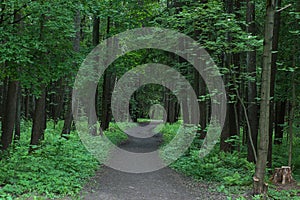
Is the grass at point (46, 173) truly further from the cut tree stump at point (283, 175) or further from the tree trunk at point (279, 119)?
the tree trunk at point (279, 119)

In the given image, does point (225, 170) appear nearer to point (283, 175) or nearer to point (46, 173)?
point (283, 175)

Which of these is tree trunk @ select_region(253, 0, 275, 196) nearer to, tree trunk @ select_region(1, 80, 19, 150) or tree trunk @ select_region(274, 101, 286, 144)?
tree trunk @ select_region(1, 80, 19, 150)

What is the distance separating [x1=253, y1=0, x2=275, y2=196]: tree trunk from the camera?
6.36 metres

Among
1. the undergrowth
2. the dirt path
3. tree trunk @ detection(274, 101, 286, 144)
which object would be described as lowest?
the dirt path

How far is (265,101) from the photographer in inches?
256

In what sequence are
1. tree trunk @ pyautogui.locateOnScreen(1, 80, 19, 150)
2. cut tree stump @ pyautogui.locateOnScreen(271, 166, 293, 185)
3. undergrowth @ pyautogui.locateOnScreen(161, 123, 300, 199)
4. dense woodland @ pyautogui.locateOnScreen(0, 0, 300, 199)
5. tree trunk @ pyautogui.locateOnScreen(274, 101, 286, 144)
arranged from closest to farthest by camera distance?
dense woodland @ pyautogui.locateOnScreen(0, 0, 300, 199) < undergrowth @ pyautogui.locateOnScreen(161, 123, 300, 199) < cut tree stump @ pyautogui.locateOnScreen(271, 166, 293, 185) < tree trunk @ pyautogui.locateOnScreen(1, 80, 19, 150) < tree trunk @ pyautogui.locateOnScreen(274, 101, 286, 144)

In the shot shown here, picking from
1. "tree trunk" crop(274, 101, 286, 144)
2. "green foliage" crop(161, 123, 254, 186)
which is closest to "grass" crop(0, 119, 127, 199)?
"green foliage" crop(161, 123, 254, 186)

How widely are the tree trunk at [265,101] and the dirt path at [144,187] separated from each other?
1.06m

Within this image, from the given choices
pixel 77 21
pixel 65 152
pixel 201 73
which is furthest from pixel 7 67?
pixel 201 73

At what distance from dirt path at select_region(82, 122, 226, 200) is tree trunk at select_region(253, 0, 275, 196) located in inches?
41.7

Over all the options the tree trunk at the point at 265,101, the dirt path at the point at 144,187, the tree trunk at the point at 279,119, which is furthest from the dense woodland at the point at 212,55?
the tree trunk at the point at 279,119

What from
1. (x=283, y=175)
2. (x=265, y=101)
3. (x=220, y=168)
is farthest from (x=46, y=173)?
(x=283, y=175)

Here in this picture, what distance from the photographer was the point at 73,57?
9570mm

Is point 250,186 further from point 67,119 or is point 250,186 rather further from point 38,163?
point 67,119
